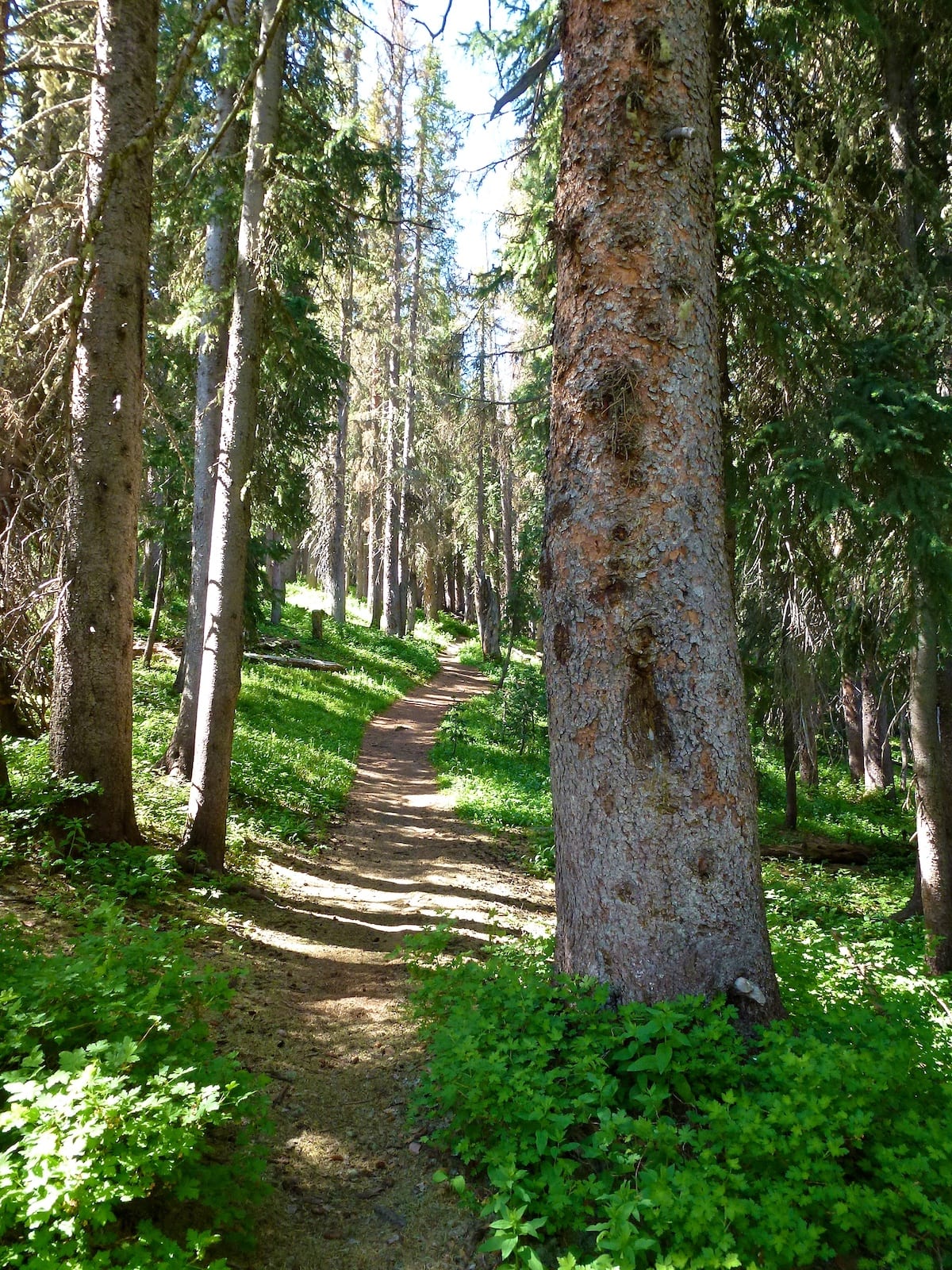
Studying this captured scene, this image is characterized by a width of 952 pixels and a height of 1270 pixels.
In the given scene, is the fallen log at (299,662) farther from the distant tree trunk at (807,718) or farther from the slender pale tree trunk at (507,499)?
the distant tree trunk at (807,718)

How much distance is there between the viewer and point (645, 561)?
3326 mm

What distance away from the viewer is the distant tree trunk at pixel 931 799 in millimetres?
6609

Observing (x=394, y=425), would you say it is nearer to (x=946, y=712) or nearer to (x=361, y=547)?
(x=361, y=547)

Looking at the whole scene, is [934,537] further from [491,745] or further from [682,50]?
[491,745]

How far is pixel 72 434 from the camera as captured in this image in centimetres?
577

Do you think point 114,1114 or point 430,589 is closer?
point 114,1114

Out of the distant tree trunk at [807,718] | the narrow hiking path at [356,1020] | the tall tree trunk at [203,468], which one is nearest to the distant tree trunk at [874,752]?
the distant tree trunk at [807,718]

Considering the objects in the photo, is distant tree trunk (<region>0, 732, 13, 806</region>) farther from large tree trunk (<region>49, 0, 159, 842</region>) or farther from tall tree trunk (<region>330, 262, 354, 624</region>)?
tall tree trunk (<region>330, 262, 354, 624</region>)

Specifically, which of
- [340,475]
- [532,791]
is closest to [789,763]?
[532,791]

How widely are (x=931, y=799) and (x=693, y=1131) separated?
18.1 ft

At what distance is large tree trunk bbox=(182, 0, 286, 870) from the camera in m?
6.71

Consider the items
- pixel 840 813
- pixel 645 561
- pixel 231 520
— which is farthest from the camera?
pixel 840 813

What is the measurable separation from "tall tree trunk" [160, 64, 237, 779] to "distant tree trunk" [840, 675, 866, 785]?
573 inches

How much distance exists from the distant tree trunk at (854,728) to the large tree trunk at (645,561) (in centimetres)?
1595
